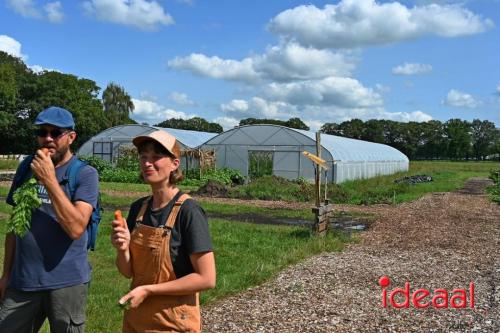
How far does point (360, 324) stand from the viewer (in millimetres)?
5211

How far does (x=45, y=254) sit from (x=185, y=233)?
94 cm

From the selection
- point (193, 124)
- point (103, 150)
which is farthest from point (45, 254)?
point (193, 124)

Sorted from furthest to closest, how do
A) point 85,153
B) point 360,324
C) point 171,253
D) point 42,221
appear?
1. point 85,153
2. point 360,324
3. point 42,221
4. point 171,253

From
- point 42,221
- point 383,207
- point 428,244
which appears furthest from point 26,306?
point 383,207

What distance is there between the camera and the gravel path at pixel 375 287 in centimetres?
519

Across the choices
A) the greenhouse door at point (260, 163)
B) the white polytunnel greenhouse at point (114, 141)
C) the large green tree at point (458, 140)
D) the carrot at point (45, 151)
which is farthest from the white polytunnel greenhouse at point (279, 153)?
the large green tree at point (458, 140)

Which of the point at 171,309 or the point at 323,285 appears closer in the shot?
the point at 171,309

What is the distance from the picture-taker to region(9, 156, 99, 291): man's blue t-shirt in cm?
278

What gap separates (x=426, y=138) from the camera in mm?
97188

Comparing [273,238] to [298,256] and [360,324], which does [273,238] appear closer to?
[298,256]

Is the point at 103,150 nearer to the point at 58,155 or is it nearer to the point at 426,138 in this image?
the point at 58,155

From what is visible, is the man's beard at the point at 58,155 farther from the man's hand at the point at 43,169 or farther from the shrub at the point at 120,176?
the shrub at the point at 120,176

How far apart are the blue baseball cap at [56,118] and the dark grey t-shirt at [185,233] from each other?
2.84ft

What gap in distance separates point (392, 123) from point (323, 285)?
3782 inches
